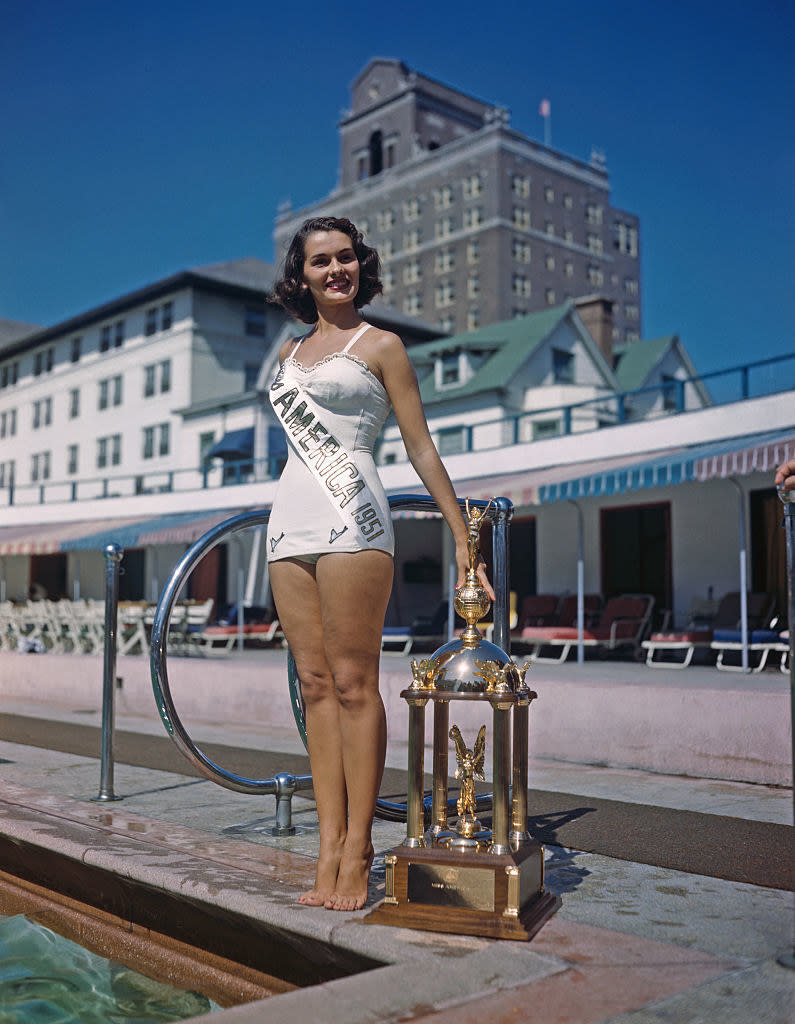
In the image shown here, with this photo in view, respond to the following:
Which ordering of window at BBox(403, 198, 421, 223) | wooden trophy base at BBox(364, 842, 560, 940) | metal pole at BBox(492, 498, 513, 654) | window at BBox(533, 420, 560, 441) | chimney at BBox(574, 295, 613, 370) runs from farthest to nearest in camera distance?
window at BBox(403, 198, 421, 223), chimney at BBox(574, 295, 613, 370), window at BBox(533, 420, 560, 441), metal pole at BBox(492, 498, 513, 654), wooden trophy base at BBox(364, 842, 560, 940)

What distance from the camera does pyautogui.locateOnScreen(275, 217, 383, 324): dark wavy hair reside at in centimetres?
292

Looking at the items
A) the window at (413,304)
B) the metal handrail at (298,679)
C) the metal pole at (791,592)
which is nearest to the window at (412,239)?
the window at (413,304)

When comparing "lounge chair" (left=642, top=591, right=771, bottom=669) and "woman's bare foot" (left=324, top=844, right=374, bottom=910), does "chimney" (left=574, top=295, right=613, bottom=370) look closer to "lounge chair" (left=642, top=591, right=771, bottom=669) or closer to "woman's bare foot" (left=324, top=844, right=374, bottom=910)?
"lounge chair" (left=642, top=591, right=771, bottom=669)

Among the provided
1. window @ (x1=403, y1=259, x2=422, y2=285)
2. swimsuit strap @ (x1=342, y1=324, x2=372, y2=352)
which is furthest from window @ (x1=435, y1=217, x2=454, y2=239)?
swimsuit strap @ (x1=342, y1=324, x2=372, y2=352)

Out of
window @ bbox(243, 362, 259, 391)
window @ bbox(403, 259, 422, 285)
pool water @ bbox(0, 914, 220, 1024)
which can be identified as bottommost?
pool water @ bbox(0, 914, 220, 1024)

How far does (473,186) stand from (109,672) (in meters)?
63.7

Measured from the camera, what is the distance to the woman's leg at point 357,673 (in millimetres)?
2607

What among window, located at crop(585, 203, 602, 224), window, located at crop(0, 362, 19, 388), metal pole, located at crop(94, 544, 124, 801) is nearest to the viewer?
metal pole, located at crop(94, 544, 124, 801)

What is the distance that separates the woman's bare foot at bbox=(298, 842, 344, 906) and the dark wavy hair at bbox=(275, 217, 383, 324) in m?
1.50

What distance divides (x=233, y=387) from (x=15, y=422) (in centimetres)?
1422

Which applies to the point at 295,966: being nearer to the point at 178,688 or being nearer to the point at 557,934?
the point at 557,934

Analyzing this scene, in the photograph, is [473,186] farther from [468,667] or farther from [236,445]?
[468,667]

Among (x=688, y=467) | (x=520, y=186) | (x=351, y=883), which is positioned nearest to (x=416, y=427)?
(x=351, y=883)

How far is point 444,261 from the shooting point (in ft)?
215
